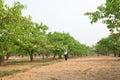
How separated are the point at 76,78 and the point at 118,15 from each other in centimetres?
584

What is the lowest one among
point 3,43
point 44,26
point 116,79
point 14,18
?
point 116,79

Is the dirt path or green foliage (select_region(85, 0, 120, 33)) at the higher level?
green foliage (select_region(85, 0, 120, 33))

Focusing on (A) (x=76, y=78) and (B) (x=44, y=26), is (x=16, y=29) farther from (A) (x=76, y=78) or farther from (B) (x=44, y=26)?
(B) (x=44, y=26)

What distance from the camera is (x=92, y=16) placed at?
57.7 feet

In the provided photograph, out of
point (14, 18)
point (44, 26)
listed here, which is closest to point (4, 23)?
point (14, 18)

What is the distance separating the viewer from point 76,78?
65.0 feet

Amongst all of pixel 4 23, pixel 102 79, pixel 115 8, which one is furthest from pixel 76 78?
pixel 4 23

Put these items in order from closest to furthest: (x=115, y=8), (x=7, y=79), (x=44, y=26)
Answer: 1. (x=115, y=8)
2. (x=7, y=79)
3. (x=44, y=26)

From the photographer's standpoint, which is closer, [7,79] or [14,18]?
[7,79]

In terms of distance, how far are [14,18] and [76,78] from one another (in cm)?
725

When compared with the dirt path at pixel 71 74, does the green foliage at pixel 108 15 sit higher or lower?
higher

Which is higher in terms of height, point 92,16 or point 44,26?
point 44,26

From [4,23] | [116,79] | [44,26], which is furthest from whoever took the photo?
[44,26]

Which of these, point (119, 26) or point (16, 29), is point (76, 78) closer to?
point (119, 26)
